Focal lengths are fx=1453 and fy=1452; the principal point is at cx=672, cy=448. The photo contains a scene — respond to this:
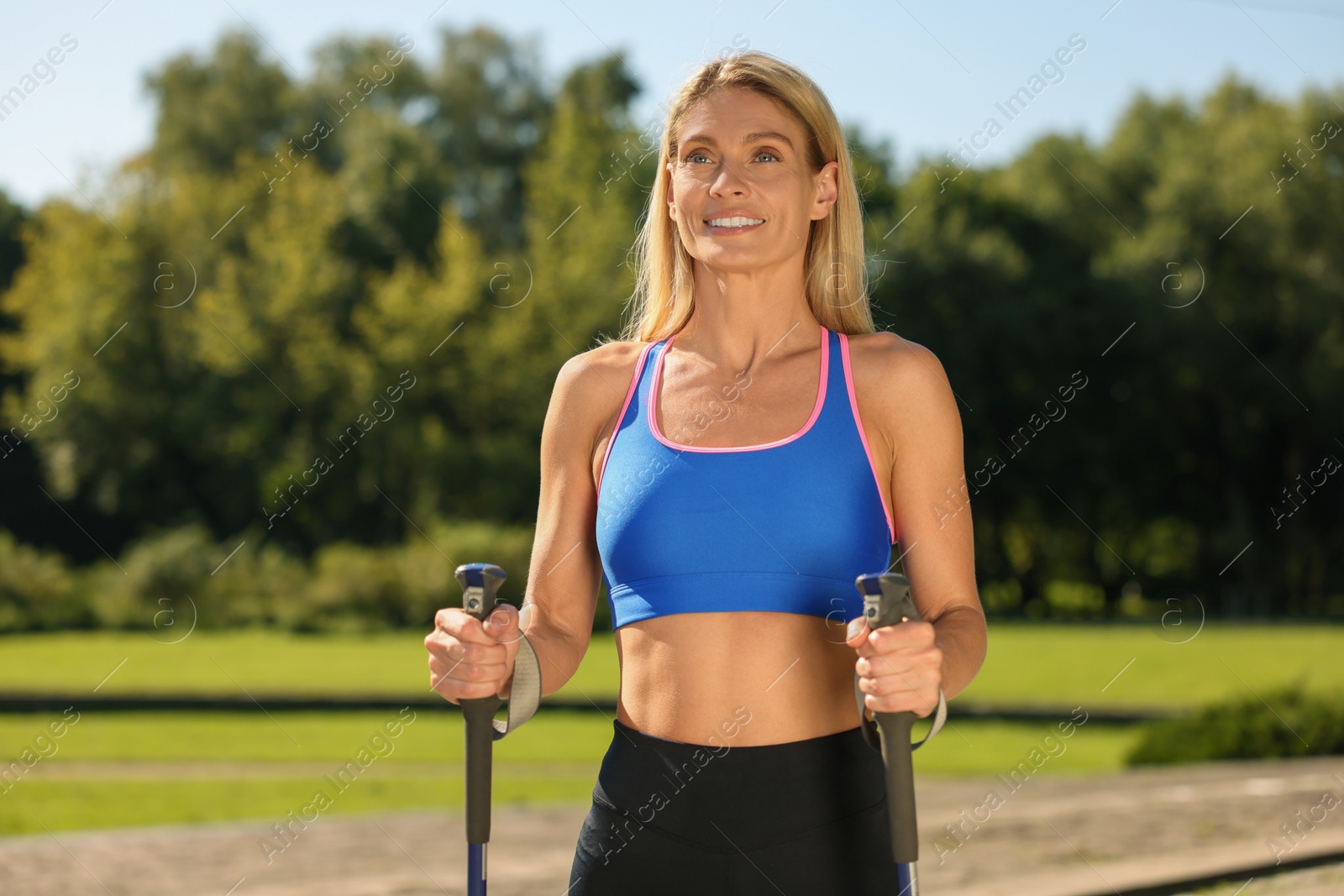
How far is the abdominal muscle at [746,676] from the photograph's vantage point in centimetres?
238

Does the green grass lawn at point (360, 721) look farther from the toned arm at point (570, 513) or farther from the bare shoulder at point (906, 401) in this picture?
the bare shoulder at point (906, 401)

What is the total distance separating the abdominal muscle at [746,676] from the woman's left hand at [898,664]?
0.67 ft

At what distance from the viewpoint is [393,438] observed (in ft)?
137

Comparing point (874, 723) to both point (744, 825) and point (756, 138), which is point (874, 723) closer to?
point (744, 825)

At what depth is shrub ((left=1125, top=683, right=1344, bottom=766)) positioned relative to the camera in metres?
13.2

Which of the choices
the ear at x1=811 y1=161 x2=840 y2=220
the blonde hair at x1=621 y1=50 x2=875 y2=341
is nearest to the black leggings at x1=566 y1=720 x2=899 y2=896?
the blonde hair at x1=621 y1=50 x2=875 y2=341

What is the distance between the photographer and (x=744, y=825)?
2.34 metres

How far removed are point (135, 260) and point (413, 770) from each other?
3236 centimetres

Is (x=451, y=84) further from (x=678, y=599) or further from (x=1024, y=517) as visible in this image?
(x=678, y=599)

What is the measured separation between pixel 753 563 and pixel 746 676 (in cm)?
19

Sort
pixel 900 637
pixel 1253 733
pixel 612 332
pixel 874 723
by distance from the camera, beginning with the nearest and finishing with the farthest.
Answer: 1. pixel 900 637
2. pixel 874 723
3. pixel 1253 733
4. pixel 612 332

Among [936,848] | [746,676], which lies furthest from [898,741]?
[936,848]

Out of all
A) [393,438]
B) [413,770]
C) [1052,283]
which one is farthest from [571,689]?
[1052,283]

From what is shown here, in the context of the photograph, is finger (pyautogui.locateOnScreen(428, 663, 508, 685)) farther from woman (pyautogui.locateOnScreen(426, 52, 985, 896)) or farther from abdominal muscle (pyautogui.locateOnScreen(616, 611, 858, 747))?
abdominal muscle (pyautogui.locateOnScreen(616, 611, 858, 747))
